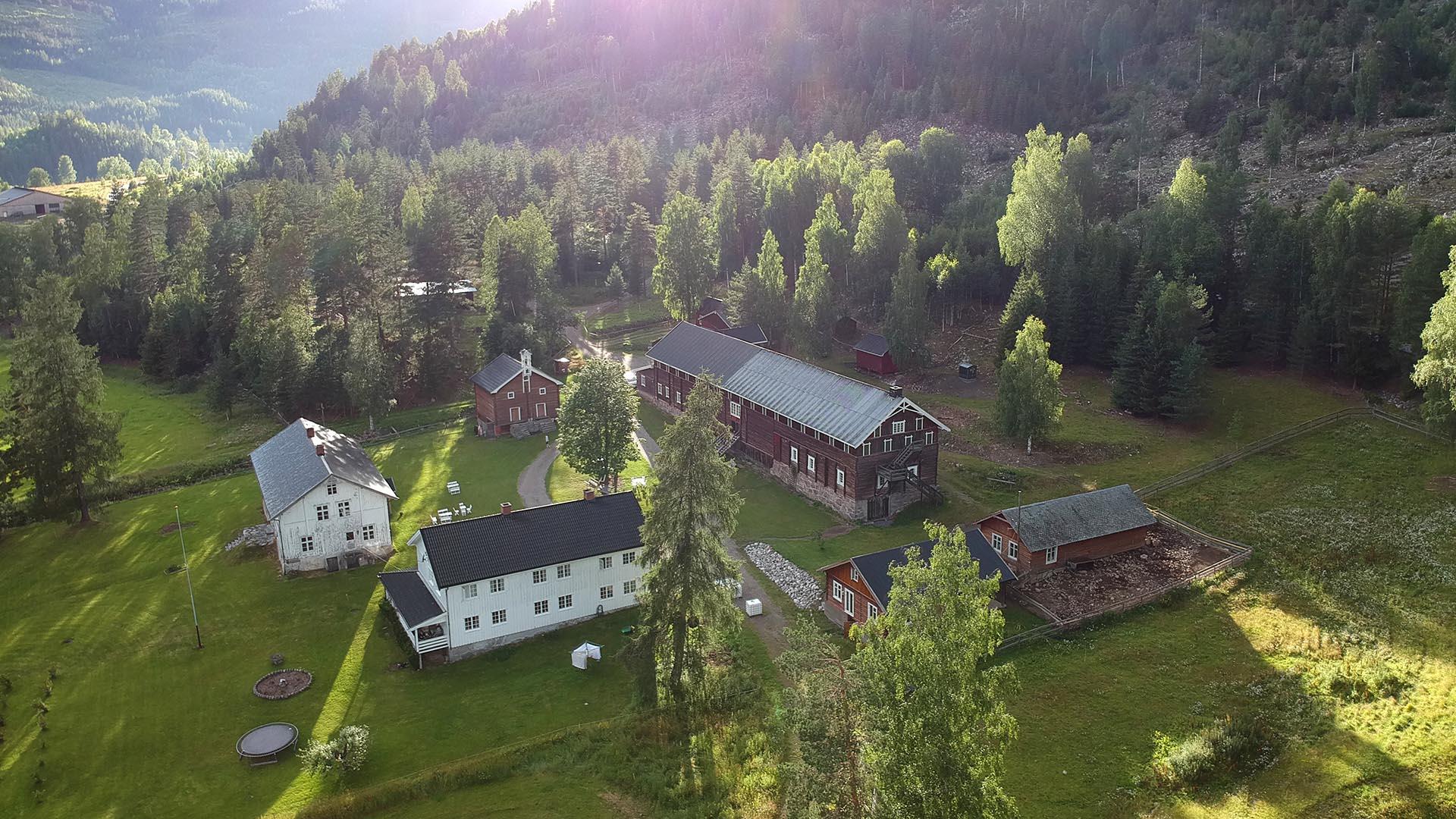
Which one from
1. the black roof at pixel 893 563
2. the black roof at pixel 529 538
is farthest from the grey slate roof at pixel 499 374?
the black roof at pixel 893 563

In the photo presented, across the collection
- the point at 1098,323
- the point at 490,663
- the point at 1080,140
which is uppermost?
the point at 1080,140

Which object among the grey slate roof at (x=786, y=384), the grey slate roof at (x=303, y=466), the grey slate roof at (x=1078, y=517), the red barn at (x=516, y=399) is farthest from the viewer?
the red barn at (x=516, y=399)

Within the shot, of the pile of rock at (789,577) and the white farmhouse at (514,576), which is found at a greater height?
Answer: the white farmhouse at (514,576)

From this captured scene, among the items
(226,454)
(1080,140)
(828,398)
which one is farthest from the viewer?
(1080,140)

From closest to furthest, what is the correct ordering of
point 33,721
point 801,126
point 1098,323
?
point 33,721
point 1098,323
point 801,126

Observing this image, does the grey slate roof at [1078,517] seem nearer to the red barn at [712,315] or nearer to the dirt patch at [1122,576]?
the dirt patch at [1122,576]

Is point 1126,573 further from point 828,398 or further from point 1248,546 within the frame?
point 828,398

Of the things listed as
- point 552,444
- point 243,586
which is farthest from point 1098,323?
point 243,586
